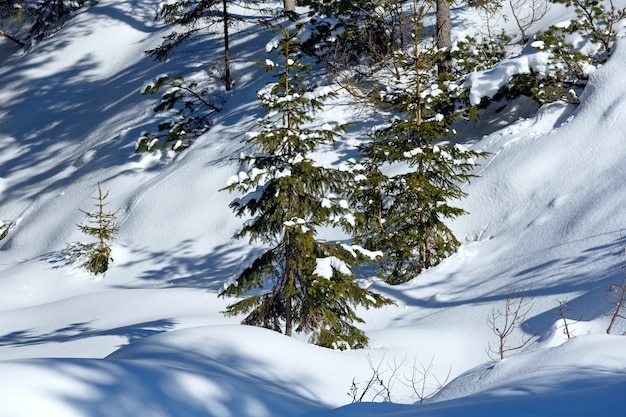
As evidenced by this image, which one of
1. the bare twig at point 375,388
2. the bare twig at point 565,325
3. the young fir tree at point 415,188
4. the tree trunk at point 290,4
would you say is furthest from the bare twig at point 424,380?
the tree trunk at point 290,4

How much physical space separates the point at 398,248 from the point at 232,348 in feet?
14.1

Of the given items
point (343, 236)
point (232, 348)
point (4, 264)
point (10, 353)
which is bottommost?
point (232, 348)

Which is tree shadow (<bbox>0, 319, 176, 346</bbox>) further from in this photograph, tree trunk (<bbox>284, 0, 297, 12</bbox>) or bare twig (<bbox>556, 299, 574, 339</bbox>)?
tree trunk (<bbox>284, 0, 297, 12</bbox>)

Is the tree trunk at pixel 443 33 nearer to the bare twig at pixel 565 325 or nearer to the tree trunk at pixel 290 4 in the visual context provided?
the bare twig at pixel 565 325

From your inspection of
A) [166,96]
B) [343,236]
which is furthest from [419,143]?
[166,96]

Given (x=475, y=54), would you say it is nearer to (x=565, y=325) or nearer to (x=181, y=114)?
(x=181, y=114)

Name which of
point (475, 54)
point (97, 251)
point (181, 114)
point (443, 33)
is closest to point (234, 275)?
point (97, 251)

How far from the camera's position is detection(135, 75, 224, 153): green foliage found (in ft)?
51.0

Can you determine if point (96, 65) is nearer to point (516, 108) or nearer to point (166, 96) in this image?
point (166, 96)

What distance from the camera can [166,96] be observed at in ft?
51.2

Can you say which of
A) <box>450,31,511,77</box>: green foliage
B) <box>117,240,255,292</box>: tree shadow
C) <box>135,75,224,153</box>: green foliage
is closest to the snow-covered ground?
<box>117,240,255,292</box>: tree shadow

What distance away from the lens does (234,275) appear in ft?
24.6

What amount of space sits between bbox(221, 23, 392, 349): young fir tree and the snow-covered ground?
0.44m

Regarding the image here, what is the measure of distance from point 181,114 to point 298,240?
1080 centimetres
